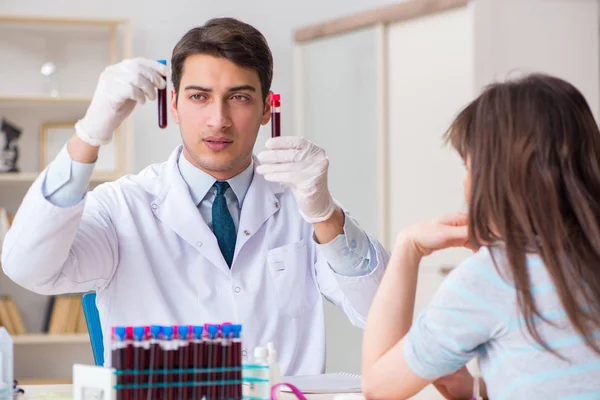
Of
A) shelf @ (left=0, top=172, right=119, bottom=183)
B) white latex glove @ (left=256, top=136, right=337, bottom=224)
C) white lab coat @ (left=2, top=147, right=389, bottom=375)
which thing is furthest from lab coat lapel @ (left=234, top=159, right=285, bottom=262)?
shelf @ (left=0, top=172, right=119, bottom=183)

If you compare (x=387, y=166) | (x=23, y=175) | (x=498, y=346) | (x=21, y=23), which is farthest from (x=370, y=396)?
(x=21, y=23)

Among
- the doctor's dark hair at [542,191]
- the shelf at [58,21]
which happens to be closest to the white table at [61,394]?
the doctor's dark hair at [542,191]

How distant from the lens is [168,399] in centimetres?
128

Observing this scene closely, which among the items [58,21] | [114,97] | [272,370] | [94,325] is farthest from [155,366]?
[58,21]

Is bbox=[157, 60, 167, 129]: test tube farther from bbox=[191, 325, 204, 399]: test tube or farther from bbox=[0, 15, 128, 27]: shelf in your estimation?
bbox=[0, 15, 128, 27]: shelf

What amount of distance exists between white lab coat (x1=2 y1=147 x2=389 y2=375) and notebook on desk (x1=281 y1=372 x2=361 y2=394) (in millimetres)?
221

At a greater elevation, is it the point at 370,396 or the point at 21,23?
the point at 21,23

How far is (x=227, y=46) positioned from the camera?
197 centimetres

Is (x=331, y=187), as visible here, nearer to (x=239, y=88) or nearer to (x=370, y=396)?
(x=239, y=88)

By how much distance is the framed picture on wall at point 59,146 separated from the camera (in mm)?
4117

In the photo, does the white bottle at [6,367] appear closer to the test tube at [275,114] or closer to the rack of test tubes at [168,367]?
the rack of test tubes at [168,367]

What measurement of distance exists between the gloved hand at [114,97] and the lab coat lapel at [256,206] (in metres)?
0.41

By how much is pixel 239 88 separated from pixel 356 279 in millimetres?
499

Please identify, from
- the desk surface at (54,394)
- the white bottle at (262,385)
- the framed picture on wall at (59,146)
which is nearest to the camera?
the white bottle at (262,385)
